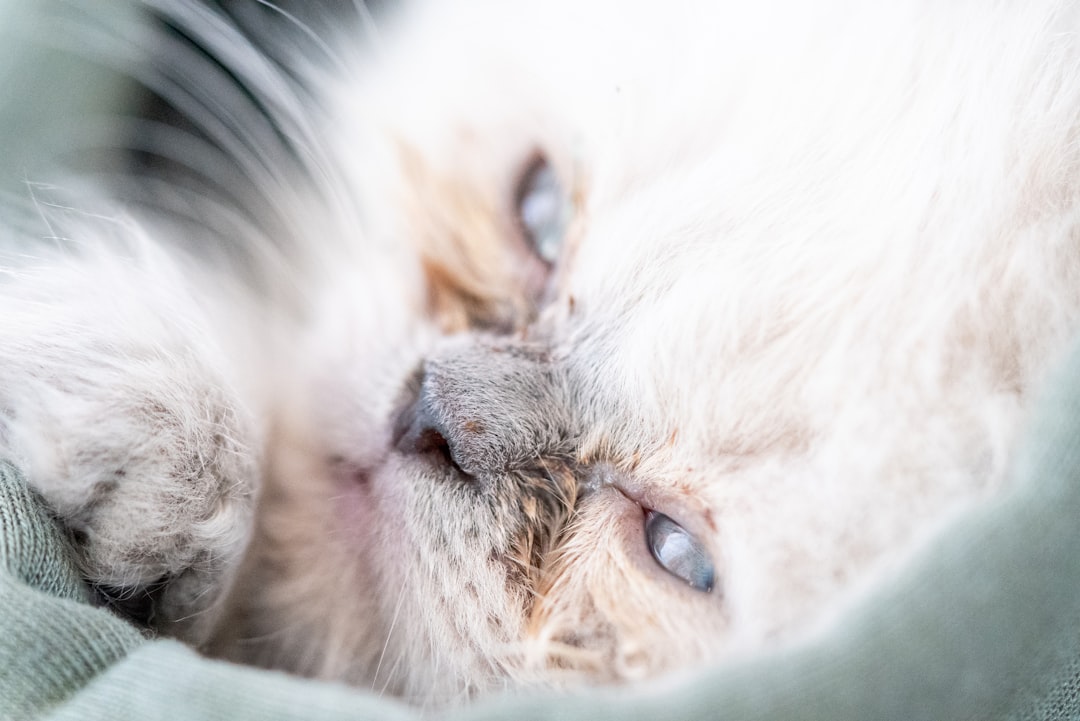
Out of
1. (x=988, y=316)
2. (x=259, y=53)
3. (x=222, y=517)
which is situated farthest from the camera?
(x=259, y=53)

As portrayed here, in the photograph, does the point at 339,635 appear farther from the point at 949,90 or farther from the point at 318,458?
the point at 949,90

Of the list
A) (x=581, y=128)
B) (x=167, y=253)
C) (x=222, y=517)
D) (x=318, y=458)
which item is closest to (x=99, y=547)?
(x=222, y=517)

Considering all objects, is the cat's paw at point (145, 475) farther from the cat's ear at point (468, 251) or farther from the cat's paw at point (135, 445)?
the cat's ear at point (468, 251)

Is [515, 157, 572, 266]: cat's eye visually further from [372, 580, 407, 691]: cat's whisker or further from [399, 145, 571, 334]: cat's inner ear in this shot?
[372, 580, 407, 691]: cat's whisker

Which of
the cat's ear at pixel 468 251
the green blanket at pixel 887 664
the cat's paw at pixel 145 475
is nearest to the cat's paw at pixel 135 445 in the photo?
the cat's paw at pixel 145 475

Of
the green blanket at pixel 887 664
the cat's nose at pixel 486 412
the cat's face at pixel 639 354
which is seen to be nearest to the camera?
the green blanket at pixel 887 664

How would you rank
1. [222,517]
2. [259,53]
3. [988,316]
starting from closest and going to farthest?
[988,316] → [222,517] → [259,53]
